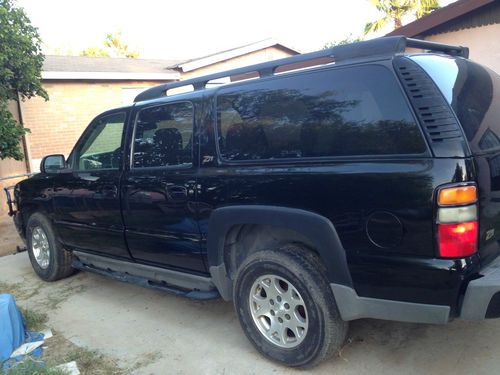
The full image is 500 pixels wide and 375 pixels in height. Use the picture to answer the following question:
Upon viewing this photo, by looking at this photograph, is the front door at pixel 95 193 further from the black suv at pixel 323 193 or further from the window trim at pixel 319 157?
the window trim at pixel 319 157

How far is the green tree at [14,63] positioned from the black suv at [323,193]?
186 inches

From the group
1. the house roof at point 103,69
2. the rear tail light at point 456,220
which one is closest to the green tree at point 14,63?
the house roof at point 103,69

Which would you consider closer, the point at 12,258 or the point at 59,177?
the point at 59,177

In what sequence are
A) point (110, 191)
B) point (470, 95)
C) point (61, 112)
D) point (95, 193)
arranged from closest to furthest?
point (470, 95), point (110, 191), point (95, 193), point (61, 112)

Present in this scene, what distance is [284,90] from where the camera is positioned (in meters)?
3.10

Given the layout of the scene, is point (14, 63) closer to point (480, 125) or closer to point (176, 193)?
point (176, 193)

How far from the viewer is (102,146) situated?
465 centimetres

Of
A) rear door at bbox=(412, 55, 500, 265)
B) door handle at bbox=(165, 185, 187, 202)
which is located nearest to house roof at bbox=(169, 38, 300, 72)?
door handle at bbox=(165, 185, 187, 202)

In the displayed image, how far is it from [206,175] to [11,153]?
6.10 meters

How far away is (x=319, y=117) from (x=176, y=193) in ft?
4.37

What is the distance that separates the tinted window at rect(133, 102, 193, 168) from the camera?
3682mm

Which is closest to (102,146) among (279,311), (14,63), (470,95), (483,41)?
(279,311)

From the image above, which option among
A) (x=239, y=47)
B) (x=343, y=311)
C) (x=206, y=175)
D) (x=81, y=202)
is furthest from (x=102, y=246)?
(x=239, y=47)

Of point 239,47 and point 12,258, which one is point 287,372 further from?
point 239,47
